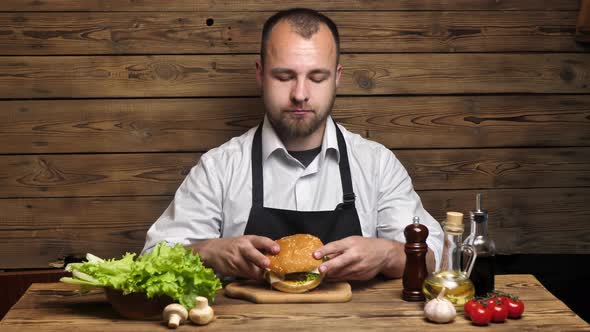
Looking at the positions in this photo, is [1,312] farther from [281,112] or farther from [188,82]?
[281,112]

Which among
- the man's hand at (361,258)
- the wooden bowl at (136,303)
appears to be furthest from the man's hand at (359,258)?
the wooden bowl at (136,303)

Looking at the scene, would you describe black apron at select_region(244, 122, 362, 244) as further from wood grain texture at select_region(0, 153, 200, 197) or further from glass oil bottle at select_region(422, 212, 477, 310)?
glass oil bottle at select_region(422, 212, 477, 310)

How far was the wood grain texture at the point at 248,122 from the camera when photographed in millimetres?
3654

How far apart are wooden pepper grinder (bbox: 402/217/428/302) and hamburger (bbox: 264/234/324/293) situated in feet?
0.94

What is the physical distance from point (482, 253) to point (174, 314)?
3.27 feet

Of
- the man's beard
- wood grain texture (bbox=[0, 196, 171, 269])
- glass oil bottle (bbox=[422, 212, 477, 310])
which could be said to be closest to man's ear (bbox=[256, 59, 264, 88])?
the man's beard

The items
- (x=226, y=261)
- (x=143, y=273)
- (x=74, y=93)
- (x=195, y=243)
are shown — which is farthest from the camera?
(x=74, y=93)

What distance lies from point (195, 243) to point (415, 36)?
1505 mm

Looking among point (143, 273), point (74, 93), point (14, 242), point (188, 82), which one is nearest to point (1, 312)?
point (14, 242)

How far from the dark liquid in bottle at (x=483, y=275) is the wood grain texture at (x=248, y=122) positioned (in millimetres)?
1302

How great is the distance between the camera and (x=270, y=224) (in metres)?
3.13

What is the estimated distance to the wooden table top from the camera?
2.33 m

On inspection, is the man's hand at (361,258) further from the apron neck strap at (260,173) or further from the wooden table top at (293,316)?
the apron neck strap at (260,173)

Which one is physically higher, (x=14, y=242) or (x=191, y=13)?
(x=191, y=13)
